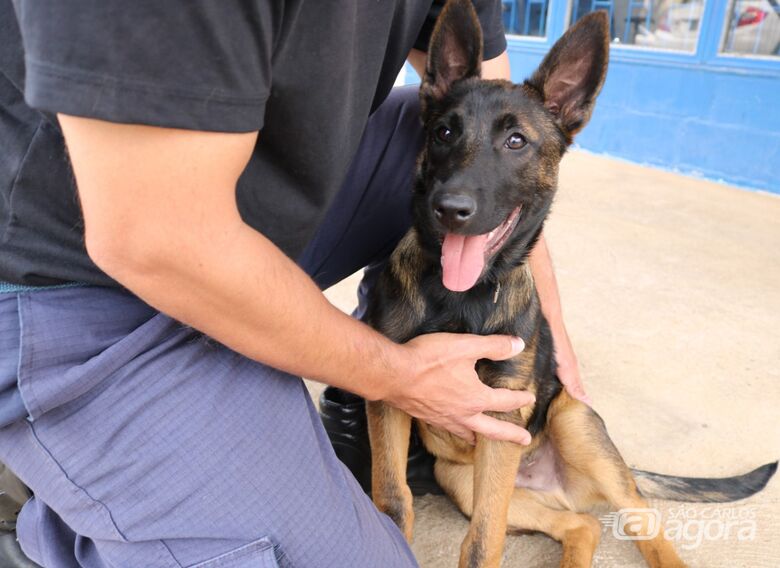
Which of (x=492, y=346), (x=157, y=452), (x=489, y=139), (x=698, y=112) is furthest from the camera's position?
(x=698, y=112)

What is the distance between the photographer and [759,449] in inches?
104

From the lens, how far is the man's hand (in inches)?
70.5

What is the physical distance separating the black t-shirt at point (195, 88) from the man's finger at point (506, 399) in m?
0.69

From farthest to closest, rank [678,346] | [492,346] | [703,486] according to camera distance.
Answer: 1. [678,346]
2. [703,486]
3. [492,346]

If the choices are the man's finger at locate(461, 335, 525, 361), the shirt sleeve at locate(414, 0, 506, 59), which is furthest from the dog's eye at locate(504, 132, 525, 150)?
the man's finger at locate(461, 335, 525, 361)

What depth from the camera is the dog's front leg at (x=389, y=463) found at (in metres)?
2.05

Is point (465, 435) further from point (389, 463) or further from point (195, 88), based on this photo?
point (195, 88)

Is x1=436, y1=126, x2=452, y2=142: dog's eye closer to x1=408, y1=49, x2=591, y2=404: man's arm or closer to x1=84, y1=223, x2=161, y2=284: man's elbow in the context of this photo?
x1=408, y1=49, x2=591, y2=404: man's arm

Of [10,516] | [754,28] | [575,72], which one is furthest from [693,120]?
[10,516]

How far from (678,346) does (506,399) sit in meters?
1.80

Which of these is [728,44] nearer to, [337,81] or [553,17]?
[553,17]

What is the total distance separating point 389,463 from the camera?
205cm

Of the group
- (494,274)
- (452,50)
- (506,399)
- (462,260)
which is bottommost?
(506,399)

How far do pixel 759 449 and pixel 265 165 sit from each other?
227 cm
